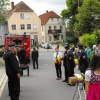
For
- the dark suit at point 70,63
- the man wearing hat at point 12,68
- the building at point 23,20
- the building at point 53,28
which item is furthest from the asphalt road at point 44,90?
the building at point 53,28

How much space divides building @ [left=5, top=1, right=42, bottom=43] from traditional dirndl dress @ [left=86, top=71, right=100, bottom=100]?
6891 centimetres

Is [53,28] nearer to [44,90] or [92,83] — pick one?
[44,90]

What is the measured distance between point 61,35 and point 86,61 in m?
78.8

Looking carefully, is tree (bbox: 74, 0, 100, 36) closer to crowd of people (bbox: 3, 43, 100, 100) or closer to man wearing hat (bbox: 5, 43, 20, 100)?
crowd of people (bbox: 3, 43, 100, 100)

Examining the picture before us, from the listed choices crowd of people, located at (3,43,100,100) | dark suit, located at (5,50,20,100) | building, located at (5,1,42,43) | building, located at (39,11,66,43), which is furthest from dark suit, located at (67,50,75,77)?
building, located at (39,11,66,43)

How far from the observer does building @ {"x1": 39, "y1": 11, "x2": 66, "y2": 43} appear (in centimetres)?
9031

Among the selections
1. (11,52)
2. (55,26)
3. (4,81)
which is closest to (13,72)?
(11,52)

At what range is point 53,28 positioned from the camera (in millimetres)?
91312

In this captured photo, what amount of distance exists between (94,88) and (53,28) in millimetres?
85421

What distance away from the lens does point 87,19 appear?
4822 cm

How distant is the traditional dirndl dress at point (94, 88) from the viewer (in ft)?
20.1

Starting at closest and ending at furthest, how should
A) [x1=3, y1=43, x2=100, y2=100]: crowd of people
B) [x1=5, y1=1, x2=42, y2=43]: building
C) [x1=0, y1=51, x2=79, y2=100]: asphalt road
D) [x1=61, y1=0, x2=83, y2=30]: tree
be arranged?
1. [x1=3, y1=43, x2=100, y2=100]: crowd of people
2. [x1=0, y1=51, x2=79, y2=100]: asphalt road
3. [x1=61, y1=0, x2=83, y2=30]: tree
4. [x1=5, y1=1, x2=42, y2=43]: building

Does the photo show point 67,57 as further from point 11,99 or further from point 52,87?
point 11,99

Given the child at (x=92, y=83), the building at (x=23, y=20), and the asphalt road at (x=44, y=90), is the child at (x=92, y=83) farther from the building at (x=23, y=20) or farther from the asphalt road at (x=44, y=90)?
the building at (x=23, y=20)
